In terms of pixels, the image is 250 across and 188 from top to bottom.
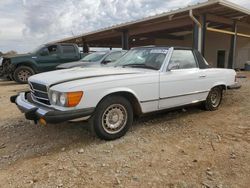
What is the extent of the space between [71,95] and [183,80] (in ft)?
7.53

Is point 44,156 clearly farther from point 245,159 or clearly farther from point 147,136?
point 245,159

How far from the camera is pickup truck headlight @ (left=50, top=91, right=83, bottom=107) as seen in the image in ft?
10.3

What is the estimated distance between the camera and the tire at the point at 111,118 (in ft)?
11.4

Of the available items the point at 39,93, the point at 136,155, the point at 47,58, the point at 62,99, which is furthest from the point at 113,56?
the point at 136,155

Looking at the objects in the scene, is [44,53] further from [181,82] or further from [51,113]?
[51,113]

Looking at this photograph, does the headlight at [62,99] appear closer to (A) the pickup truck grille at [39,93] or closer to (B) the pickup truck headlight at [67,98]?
(B) the pickup truck headlight at [67,98]

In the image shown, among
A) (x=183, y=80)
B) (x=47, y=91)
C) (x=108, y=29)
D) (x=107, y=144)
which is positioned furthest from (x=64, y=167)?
(x=108, y=29)

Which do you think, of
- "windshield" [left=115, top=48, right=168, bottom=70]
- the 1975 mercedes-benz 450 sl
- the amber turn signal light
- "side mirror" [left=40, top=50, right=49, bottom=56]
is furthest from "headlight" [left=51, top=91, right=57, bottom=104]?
"side mirror" [left=40, top=50, right=49, bottom=56]

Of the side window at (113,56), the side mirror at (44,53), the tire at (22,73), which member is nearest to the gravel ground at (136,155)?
the side window at (113,56)

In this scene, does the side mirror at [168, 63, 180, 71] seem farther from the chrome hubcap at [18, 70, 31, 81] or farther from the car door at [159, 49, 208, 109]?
the chrome hubcap at [18, 70, 31, 81]

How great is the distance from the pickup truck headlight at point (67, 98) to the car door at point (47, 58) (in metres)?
8.42

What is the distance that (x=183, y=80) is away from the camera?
446cm

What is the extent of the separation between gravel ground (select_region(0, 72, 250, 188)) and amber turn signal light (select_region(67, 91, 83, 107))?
0.71 meters

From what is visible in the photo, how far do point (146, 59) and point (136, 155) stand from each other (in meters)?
1.99
